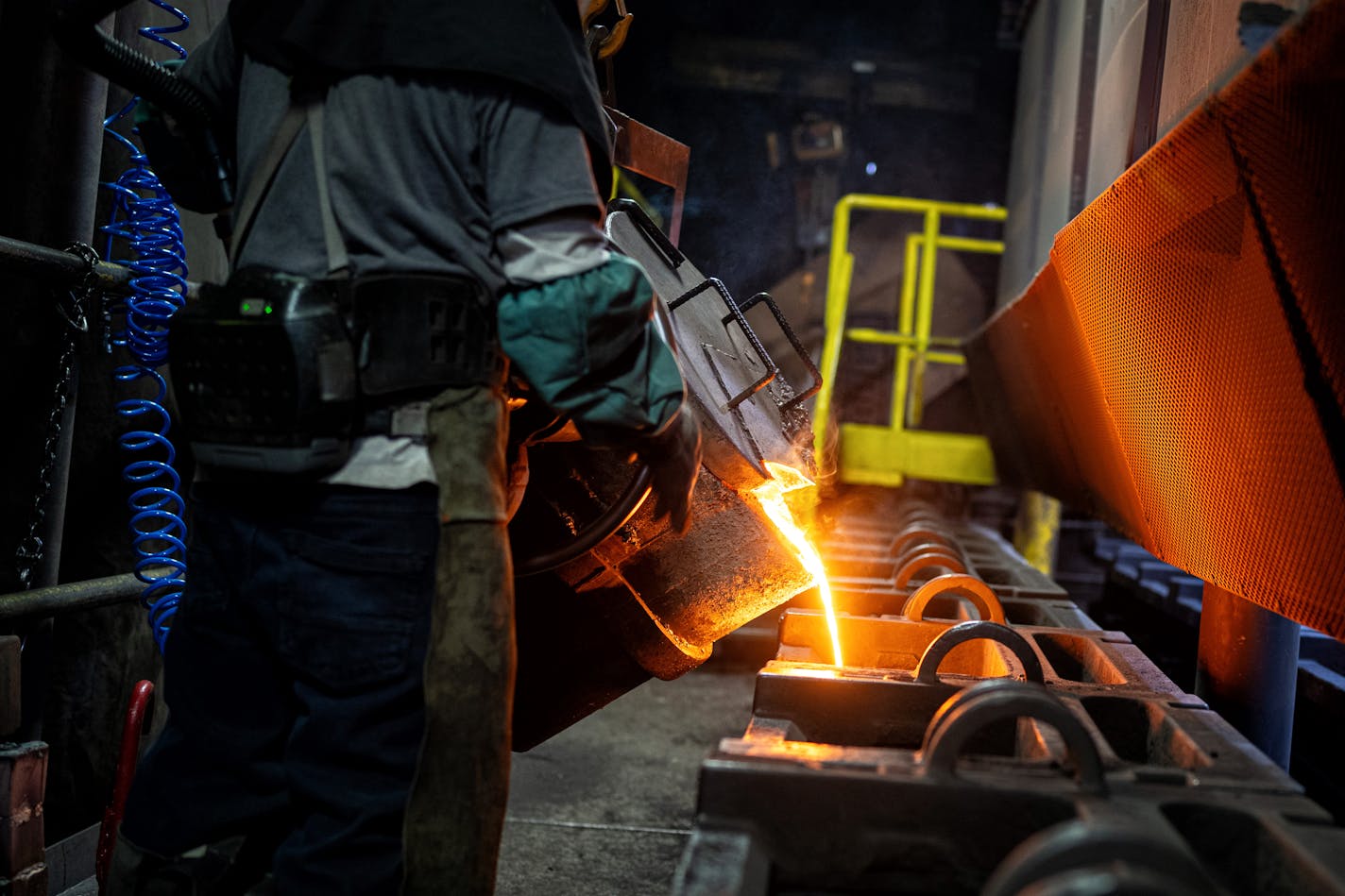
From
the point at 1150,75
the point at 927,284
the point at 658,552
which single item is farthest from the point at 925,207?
the point at 658,552

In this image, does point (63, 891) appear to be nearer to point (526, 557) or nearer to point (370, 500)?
point (526, 557)

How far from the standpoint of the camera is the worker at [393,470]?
1.22m

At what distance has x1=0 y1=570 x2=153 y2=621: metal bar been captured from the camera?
1.75m

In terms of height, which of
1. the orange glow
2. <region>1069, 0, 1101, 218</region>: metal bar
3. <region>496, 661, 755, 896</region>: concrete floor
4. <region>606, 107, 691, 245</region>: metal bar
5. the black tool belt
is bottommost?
<region>496, 661, 755, 896</region>: concrete floor

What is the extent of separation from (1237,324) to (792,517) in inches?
36.3

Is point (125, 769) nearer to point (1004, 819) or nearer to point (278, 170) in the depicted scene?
point (278, 170)

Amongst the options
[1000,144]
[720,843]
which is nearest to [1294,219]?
[720,843]

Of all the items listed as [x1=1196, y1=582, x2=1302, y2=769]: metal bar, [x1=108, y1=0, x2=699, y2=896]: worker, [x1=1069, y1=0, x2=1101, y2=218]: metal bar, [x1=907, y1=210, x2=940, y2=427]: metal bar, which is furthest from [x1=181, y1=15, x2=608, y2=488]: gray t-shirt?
[x1=907, y1=210, x2=940, y2=427]: metal bar

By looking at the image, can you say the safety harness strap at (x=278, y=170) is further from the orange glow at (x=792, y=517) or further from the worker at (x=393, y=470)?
the orange glow at (x=792, y=517)

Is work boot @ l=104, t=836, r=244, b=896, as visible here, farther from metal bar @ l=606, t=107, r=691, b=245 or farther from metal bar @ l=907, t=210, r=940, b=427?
metal bar @ l=907, t=210, r=940, b=427

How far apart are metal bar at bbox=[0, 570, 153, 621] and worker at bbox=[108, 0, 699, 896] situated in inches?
24.8

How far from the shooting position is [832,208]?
23.5 feet

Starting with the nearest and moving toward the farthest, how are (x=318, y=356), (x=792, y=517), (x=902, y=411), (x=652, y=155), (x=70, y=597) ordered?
(x=318, y=356)
(x=70, y=597)
(x=792, y=517)
(x=652, y=155)
(x=902, y=411)

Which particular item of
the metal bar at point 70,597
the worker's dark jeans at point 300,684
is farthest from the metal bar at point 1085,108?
the metal bar at point 70,597
